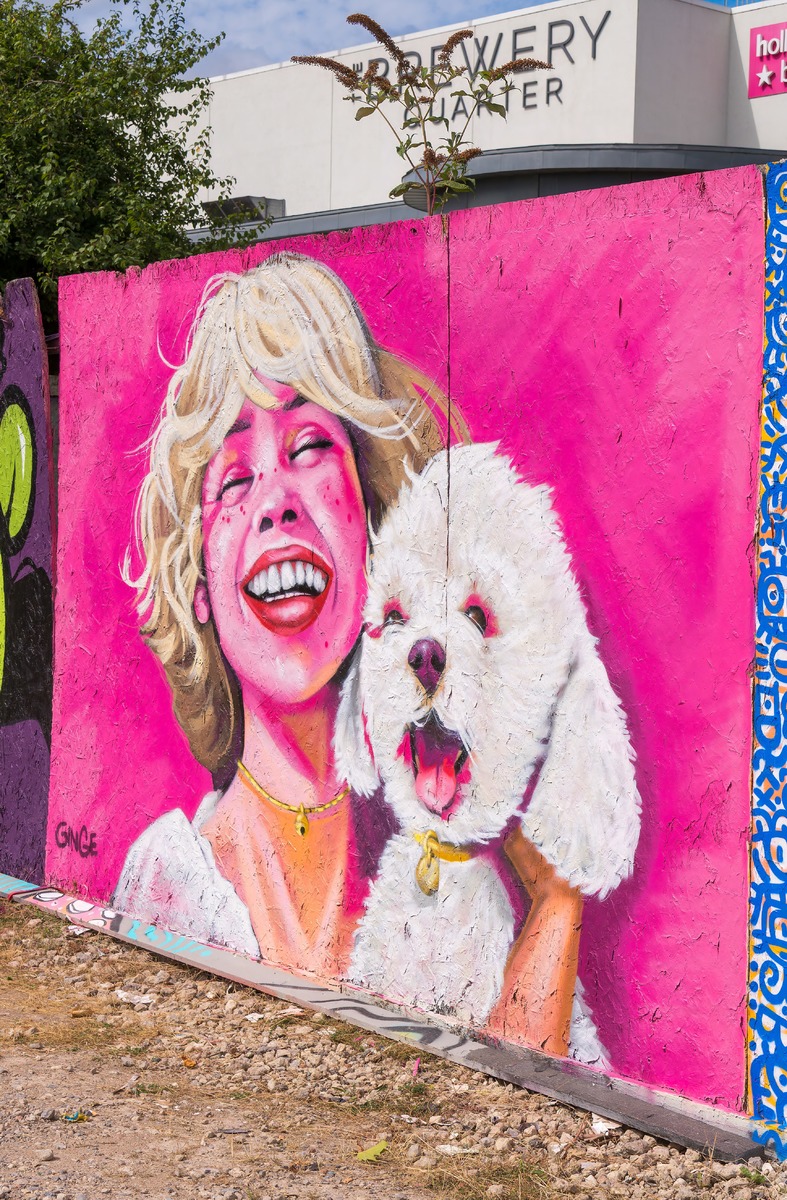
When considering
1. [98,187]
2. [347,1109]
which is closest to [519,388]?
[347,1109]

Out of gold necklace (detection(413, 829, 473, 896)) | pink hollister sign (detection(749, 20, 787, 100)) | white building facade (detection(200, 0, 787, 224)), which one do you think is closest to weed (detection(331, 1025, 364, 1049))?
gold necklace (detection(413, 829, 473, 896))

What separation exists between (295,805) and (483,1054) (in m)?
1.16

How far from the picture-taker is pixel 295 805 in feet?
14.9

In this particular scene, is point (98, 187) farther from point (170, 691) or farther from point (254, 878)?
point (254, 878)

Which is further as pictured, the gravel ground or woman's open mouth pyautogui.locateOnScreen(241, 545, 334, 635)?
woman's open mouth pyautogui.locateOnScreen(241, 545, 334, 635)

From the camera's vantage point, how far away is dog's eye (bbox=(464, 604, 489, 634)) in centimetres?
387

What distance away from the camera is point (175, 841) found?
5.12 metres

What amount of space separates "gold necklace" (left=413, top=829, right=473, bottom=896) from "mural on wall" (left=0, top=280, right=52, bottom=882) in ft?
8.01

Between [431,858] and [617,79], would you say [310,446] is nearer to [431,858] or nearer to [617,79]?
[431,858]

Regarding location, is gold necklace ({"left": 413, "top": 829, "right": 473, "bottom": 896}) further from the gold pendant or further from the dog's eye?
the dog's eye

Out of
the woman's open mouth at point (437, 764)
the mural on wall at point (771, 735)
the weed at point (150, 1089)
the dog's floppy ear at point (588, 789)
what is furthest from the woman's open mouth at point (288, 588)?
the mural on wall at point (771, 735)

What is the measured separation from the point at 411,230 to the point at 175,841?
2.47 m

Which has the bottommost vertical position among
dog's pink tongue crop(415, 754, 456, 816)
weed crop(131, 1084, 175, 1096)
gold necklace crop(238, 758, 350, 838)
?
weed crop(131, 1084, 175, 1096)

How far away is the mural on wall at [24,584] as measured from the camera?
5934 millimetres
